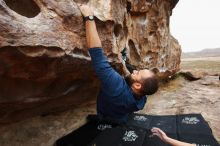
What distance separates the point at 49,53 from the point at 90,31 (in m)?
0.65

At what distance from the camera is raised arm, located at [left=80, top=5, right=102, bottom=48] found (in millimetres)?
4078

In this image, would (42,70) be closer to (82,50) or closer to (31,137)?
(82,50)

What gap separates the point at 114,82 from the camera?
4.07 m

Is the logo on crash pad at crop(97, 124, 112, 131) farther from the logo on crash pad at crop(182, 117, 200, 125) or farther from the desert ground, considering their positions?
the logo on crash pad at crop(182, 117, 200, 125)

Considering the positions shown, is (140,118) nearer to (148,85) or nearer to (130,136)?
(130,136)

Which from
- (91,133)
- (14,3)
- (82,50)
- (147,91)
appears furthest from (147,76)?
(14,3)

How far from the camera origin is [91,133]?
499 centimetres

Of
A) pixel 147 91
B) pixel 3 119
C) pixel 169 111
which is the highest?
pixel 147 91

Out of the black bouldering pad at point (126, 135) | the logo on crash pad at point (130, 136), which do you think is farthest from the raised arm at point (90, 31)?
the logo on crash pad at point (130, 136)

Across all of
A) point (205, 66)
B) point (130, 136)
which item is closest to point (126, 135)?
point (130, 136)

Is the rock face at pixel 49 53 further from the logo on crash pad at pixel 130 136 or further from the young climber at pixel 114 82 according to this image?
the logo on crash pad at pixel 130 136

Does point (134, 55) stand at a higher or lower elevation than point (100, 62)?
lower

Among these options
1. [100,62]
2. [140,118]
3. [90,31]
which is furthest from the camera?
[140,118]

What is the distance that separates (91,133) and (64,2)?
2169mm
